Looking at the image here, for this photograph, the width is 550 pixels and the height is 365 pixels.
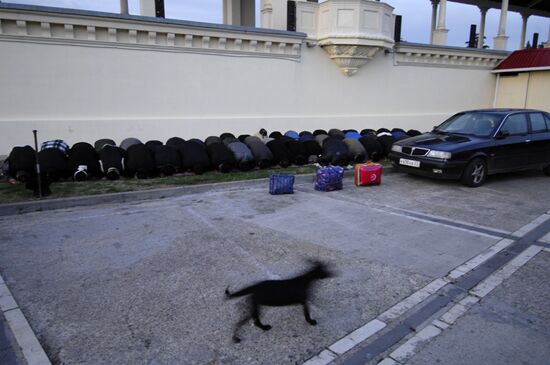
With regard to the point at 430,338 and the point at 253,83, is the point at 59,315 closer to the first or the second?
the point at 430,338

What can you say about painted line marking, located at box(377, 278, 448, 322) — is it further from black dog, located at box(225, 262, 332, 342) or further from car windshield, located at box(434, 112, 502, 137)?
car windshield, located at box(434, 112, 502, 137)

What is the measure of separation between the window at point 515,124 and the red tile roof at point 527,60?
10.4 meters

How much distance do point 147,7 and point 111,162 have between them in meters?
5.94

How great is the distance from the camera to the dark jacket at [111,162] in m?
8.29

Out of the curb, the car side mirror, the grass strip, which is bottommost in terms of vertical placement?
the curb

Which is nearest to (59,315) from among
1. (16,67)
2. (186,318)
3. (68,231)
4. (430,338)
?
(186,318)

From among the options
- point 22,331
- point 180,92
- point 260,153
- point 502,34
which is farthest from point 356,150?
point 502,34

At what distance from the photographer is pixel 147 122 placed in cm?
1119

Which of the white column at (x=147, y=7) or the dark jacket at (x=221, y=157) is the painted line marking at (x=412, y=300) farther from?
the white column at (x=147, y=7)

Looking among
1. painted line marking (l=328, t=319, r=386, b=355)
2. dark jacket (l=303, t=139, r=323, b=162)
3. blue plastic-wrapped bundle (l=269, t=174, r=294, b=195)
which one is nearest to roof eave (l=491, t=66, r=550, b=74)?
dark jacket (l=303, t=139, r=323, b=162)

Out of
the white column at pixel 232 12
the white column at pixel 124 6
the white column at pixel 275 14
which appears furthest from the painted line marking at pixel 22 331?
the white column at pixel 232 12

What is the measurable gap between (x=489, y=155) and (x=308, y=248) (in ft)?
20.0

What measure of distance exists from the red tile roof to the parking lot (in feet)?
42.7

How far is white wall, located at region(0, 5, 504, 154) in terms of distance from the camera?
32.0 ft
